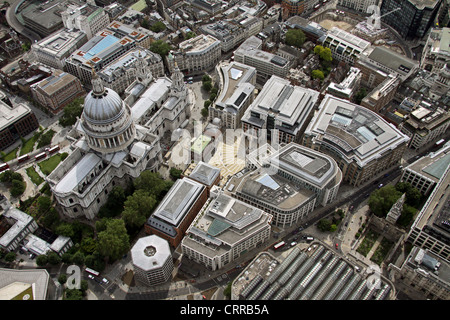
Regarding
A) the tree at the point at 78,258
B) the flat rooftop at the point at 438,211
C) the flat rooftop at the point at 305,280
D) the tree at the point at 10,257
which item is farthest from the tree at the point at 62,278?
the flat rooftop at the point at 438,211

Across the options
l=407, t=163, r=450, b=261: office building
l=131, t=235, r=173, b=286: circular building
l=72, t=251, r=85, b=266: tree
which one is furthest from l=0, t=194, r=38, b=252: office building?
l=407, t=163, r=450, b=261: office building

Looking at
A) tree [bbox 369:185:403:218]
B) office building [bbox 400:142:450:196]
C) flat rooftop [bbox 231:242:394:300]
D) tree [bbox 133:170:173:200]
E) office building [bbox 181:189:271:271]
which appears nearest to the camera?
flat rooftop [bbox 231:242:394:300]

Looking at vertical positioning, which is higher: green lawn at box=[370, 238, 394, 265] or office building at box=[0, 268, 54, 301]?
office building at box=[0, 268, 54, 301]

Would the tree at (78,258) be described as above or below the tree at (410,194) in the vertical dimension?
below

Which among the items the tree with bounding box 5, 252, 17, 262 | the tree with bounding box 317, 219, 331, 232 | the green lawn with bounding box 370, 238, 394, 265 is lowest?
the tree with bounding box 5, 252, 17, 262

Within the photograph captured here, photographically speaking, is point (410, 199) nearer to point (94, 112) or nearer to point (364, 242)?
point (364, 242)

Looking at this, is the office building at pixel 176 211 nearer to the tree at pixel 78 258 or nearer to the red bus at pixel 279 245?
the tree at pixel 78 258

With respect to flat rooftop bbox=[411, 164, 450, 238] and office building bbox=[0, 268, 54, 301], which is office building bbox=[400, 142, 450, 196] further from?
office building bbox=[0, 268, 54, 301]
